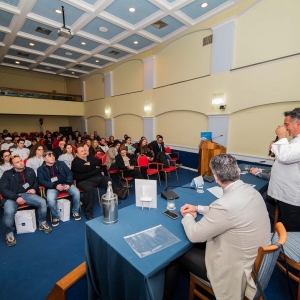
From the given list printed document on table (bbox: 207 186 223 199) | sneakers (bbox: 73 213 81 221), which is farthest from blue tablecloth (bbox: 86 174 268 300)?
sneakers (bbox: 73 213 81 221)

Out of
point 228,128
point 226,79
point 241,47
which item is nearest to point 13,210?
point 228,128

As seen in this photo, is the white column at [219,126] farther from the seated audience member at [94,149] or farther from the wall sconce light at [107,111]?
the wall sconce light at [107,111]

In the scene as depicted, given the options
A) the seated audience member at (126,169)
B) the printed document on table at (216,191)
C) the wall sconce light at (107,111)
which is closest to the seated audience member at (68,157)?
the seated audience member at (126,169)

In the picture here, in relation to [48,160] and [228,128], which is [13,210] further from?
[228,128]

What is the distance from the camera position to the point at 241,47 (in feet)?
15.4

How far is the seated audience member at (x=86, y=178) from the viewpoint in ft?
10.4

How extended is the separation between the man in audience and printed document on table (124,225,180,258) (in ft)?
4.76

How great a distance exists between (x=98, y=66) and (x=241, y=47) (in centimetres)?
718

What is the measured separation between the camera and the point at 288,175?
1.97 m

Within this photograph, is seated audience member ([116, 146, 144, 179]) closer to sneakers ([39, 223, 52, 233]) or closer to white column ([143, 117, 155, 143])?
sneakers ([39, 223, 52, 233])

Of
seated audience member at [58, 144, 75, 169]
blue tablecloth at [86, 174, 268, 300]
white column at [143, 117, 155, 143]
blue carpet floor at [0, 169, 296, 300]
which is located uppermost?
white column at [143, 117, 155, 143]

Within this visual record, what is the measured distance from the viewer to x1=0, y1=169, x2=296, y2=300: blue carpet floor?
174 centimetres

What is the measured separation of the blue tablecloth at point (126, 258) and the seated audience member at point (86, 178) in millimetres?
1679

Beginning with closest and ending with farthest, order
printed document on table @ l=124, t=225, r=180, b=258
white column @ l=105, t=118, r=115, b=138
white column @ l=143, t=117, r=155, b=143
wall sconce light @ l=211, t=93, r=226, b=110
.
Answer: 1. printed document on table @ l=124, t=225, r=180, b=258
2. wall sconce light @ l=211, t=93, r=226, b=110
3. white column @ l=143, t=117, r=155, b=143
4. white column @ l=105, t=118, r=115, b=138
